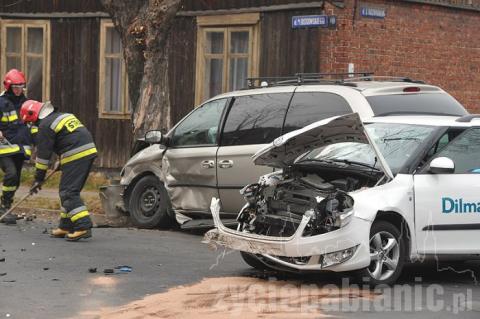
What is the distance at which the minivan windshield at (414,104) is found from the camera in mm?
10570

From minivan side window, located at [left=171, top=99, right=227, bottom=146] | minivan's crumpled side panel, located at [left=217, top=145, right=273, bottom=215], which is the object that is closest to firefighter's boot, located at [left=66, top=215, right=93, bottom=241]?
minivan's crumpled side panel, located at [left=217, top=145, right=273, bottom=215]

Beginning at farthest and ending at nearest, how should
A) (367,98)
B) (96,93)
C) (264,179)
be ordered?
(96,93)
(367,98)
(264,179)

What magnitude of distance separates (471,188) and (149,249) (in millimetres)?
3905

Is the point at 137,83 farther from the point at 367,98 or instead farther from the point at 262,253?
the point at 262,253

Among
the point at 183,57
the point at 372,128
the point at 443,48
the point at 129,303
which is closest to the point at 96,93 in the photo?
the point at 183,57

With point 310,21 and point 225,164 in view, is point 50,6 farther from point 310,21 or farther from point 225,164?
point 225,164

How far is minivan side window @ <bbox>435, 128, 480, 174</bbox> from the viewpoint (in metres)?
9.00

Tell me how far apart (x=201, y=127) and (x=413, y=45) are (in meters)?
6.69

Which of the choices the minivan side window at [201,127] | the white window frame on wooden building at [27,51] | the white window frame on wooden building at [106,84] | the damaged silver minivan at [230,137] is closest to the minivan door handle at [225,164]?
the damaged silver minivan at [230,137]

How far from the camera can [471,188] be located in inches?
347

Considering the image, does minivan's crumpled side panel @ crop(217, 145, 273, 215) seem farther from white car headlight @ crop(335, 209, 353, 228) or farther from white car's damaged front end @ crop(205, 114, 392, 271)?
white car headlight @ crop(335, 209, 353, 228)

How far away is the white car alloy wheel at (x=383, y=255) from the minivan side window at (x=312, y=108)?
2491mm

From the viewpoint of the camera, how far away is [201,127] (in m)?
12.3

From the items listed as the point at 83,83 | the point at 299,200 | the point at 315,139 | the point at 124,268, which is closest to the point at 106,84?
the point at 83,83
